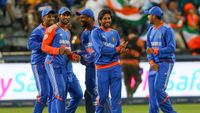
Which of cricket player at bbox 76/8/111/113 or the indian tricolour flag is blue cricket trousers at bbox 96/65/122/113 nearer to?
cricket player at bbox 76/8/111/113

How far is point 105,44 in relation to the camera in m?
16.0

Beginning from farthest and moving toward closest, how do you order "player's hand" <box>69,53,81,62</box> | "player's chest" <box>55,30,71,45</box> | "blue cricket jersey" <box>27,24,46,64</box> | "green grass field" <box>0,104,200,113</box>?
"green grass field" <box>0,104,200,113</box> → "blue cricket jersey" <box>27,24,46,64</box> → "player's hand" <box>69,53,81,62</box> → "player's chest" <box>55,30,71,45</box>

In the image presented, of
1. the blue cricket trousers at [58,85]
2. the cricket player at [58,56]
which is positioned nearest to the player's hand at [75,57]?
the cricket player at [58,56]

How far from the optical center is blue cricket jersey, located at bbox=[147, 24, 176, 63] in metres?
16.6

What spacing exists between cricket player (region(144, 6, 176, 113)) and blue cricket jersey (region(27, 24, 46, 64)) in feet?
7.73

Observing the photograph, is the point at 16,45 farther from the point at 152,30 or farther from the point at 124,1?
the point at 152,30

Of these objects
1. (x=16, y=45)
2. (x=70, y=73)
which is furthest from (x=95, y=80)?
(x=16, y=45)

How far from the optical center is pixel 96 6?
1011 inches

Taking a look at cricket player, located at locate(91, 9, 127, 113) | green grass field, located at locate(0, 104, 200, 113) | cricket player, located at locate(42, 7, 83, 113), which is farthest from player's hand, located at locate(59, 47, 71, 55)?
green grass field, located at locate(0, 104, 200, 113)

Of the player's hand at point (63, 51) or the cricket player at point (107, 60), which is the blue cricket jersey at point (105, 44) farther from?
the player's hand at point (63, 51)

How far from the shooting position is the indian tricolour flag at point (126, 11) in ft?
86.4

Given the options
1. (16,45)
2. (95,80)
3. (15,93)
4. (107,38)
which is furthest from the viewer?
(16,45)

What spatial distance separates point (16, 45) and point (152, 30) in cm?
900

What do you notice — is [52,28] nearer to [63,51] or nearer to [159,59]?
[63,51]
